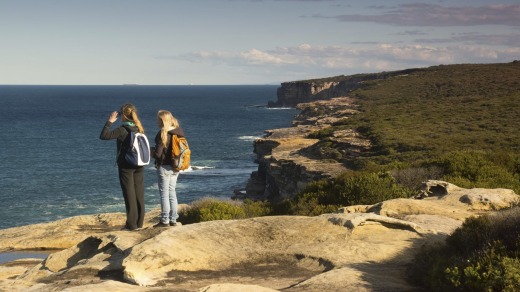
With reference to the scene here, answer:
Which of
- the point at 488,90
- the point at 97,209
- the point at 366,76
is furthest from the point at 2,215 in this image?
the point at 366,76

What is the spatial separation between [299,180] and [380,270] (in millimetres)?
25727

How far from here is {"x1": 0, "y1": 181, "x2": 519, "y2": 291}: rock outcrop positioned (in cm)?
768

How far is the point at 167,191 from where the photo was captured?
11289 mm

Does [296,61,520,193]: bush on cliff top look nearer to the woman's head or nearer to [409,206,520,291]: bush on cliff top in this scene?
[409,206,520,291]: bush on cliff top

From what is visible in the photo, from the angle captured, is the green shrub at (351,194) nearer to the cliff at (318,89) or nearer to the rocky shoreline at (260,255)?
the rocky shoreline at (260,255)

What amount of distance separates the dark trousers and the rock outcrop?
83 centimetres

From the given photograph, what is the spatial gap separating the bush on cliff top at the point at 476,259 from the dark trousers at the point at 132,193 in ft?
17.5

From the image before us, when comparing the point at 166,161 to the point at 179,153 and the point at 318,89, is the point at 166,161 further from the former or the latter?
the point at 318,89

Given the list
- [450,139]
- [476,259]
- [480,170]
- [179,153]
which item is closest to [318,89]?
[450,139]

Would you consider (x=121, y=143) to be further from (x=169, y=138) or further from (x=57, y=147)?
(x=57, y=147)

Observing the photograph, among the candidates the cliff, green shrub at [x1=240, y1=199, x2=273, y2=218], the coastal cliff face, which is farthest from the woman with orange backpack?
the cliff

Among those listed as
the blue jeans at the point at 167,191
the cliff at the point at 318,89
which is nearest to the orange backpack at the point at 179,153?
the blue jeans at the point at 167,191

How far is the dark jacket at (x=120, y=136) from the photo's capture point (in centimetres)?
1053

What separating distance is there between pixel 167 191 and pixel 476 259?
5938mm
